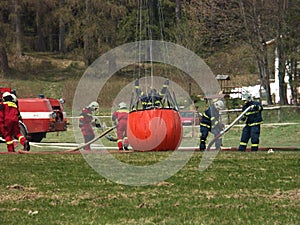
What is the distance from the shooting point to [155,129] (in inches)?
704

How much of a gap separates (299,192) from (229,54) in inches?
1760

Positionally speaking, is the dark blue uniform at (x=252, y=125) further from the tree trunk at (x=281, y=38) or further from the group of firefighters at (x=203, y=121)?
the tree trunk at (x=281, y=38)

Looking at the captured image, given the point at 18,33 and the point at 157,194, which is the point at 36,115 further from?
the point at 18,33

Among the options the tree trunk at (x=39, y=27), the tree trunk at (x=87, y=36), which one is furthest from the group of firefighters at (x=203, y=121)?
the tree trunk at (x=39, y=27)

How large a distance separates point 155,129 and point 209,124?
2.68 meters

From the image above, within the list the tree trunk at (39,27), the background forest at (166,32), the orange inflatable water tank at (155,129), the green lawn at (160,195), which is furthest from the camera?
the tree trunk at (39,27)

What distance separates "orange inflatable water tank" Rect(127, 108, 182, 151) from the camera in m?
17.8

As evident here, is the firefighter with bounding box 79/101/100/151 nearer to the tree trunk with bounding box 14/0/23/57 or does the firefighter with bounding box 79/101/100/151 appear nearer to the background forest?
the background forest

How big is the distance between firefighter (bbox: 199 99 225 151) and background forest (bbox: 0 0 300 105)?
17827 mm

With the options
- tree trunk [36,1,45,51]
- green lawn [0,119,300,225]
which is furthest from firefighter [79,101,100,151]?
tree trunk [36,1,45,51]

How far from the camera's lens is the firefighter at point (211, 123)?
19797mm

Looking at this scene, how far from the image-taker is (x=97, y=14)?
59875 mm

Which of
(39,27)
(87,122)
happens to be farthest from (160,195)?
(39,27)

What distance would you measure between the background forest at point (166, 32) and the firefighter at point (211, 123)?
17.8 metres
